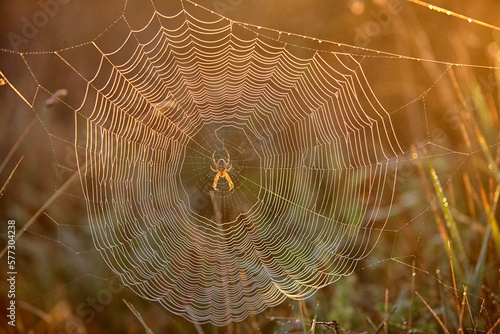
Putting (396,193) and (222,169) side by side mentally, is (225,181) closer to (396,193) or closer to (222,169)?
(222,169)

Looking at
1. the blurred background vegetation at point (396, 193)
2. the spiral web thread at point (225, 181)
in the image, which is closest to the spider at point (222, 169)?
the spiral web thread at point (225, 181)

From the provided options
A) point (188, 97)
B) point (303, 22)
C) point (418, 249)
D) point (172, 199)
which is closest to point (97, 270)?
point (172, 199)

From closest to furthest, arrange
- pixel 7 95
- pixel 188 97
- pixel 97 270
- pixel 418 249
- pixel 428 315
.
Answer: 1. pixel 428 315
2. pixel 418 249
3. pixel 97 270
4. pixel 188 97
5. pixel 7 95

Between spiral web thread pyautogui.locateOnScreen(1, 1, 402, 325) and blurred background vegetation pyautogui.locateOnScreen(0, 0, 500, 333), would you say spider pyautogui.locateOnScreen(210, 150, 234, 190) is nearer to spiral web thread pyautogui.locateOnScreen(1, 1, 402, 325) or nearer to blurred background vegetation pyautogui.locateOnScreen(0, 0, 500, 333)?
spiral web thread pyautogui.locateOnScreen(1, 1, 402, 325)

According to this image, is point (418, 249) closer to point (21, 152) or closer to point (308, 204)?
point (308, 204)

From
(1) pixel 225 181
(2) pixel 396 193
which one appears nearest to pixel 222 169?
(1) pixel 225 181

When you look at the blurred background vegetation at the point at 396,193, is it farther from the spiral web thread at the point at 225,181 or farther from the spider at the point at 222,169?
the spider at the point at 222,169
